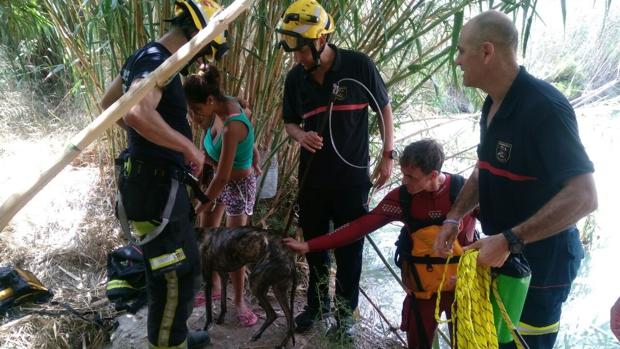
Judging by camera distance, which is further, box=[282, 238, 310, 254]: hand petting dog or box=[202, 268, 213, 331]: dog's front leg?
box=[202, 268, 213, 331]: dog's front leg

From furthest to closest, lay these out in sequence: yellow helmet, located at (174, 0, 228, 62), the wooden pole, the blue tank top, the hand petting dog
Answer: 1. the blue tank top
2. the hand petting dog
3. yellow helmet, located at (174, 0, 228, 62)
4. the wooden pole

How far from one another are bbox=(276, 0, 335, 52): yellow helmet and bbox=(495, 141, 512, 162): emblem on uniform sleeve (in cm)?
103

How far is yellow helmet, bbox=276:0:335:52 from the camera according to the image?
7.47ft

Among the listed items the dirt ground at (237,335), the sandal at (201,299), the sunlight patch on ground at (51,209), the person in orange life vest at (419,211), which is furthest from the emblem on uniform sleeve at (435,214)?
the sunlight patch on ground at (51,209)

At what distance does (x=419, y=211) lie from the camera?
2189 mm

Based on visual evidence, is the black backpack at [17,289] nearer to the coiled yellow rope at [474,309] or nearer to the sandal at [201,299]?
the sandal at [201,299]

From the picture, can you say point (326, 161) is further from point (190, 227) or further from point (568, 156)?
point (568, 156)

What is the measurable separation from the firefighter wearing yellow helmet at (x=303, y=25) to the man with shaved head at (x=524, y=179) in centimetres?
81

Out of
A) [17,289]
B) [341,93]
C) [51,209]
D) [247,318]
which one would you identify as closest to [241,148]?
[341,93]

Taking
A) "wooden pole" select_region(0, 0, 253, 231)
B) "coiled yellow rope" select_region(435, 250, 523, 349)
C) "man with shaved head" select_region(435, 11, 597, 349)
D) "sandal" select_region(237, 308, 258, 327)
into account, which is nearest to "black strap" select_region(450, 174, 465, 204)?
"man with shaved head" select_region(435, 11, 597, 349)

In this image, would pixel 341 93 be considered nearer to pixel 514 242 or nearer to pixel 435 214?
pixel 435 214

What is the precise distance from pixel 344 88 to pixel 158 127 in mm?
1044

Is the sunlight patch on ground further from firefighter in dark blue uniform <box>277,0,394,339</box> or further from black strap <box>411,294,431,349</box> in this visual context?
black strap <box>411,294,431,349</box>

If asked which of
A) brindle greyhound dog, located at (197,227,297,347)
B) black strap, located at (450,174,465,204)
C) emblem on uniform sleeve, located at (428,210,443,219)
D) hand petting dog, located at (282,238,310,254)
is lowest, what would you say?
brindle greyhound dog, located at (197,227,297,347)
